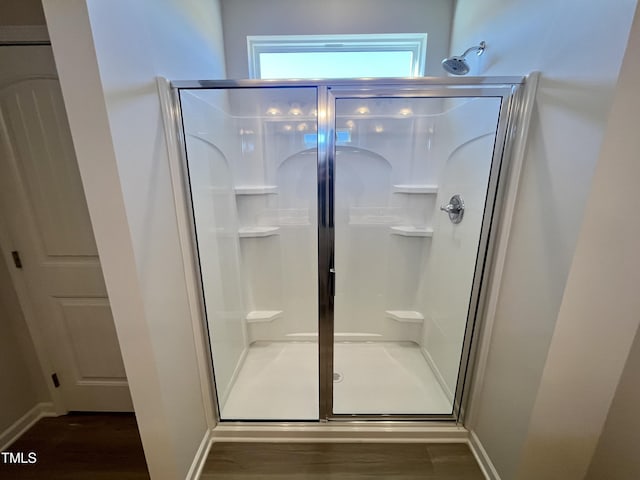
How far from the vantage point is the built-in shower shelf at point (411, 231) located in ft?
6.80

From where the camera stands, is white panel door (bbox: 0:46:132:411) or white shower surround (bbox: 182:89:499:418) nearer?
white panel door (bbox: 0:46:132:411)

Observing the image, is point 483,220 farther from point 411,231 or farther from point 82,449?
point 82,449

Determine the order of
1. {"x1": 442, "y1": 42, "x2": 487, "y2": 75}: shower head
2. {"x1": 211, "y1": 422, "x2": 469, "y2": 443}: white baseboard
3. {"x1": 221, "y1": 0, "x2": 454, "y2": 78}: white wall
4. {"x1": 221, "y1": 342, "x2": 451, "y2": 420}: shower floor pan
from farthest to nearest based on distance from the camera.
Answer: {"x1": 221, "y1": 0, "x2": 454, "y2": 78}: white wall → {"x1": 221, "y1": 342, "x2": 451, "y2": 420}: shower floor pan → {"x1": 211, "y1": 422, "x2": 469, "y2": 443}: white baseboard → {"x1": 442, "y1": 42, "x2": 487, "y2": 75}: shower head

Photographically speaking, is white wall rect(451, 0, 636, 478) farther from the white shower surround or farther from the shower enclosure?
the white shower surround

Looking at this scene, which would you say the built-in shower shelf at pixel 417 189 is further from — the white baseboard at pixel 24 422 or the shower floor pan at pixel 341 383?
the white baseboard at pixel 24 422

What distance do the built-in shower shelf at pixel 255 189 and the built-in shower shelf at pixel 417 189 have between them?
97cm

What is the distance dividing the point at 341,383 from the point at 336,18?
2.57 m

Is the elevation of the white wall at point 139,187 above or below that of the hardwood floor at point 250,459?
above

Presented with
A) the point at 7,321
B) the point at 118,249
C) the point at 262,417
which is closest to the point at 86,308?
the point at 7,321

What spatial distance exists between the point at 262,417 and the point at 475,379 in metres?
1.25

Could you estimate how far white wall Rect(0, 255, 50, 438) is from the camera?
1.47 metres

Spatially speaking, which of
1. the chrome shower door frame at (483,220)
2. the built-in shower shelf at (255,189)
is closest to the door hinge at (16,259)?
the built-in shower shelf at (255,189)

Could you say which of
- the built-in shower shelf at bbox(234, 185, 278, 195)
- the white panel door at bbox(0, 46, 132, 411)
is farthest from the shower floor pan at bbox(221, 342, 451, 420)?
the built-in shower shelf at bbox(234, 185, 278, 195)

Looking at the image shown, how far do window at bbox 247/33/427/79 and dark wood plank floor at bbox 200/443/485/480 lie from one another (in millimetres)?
2473
